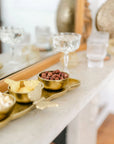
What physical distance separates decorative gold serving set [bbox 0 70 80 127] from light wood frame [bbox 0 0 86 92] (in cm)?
15

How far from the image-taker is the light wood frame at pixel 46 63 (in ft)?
2.93

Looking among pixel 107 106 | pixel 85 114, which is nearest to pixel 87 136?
pixel 85 114

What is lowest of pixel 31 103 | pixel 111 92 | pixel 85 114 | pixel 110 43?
pixel 111 92

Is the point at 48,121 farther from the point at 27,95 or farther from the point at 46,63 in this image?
the point at 46,63

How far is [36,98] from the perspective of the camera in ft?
2.18

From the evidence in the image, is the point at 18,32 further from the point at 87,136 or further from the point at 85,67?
the point at 87,136

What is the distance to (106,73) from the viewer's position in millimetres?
1054

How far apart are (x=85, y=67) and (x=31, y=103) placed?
0.49 m

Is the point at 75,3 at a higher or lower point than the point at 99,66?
higher

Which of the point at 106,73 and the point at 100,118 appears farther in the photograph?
the point at 100,118

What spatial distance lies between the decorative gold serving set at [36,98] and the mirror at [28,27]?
0.23 m

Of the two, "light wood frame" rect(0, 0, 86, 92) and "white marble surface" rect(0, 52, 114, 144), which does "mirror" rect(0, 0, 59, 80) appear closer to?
"light wood frame" rect(0, 0, 86, 92)

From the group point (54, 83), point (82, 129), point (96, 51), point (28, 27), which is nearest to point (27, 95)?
point (54, 83)

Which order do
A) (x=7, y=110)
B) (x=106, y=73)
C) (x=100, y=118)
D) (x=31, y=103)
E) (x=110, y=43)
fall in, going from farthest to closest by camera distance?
(x=100, y=118) → (x=110, y=43) → (x=106, y=73) → (x=31, y=103) → (x=7, y=110)
